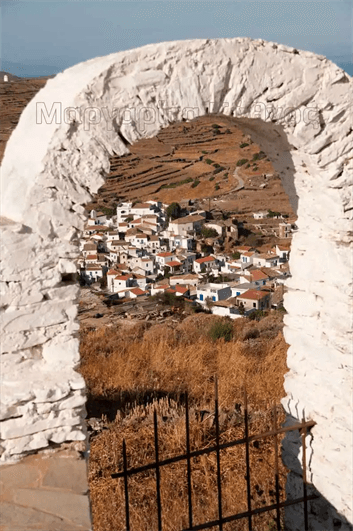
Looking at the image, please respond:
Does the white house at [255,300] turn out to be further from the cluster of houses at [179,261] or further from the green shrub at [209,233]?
the green shrub at [209,233]

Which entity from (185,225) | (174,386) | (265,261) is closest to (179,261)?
(265,261)

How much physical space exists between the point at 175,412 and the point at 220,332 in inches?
134

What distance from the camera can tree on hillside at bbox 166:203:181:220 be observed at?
91.6 feet

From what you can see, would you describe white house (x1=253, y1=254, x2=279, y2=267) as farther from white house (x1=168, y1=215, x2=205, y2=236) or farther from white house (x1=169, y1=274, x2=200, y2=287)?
white house (x1=168, y1=215, x2=205, y2=236)

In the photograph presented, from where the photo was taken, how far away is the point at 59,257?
11.4 ft

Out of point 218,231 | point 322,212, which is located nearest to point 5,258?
point 322,212

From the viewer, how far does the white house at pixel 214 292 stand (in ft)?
55.6

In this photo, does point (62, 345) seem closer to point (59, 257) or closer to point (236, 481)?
point (59, 257)

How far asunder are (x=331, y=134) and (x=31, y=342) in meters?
2.12

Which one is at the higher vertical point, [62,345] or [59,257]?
[59,257]

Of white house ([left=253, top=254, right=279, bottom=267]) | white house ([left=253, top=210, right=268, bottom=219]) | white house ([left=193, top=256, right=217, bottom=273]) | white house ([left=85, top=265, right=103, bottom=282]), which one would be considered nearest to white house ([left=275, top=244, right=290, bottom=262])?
white house ([left=253, top=254, right=279, bottom=267])

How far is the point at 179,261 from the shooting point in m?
22.5

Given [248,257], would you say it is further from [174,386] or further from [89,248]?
[174,386]

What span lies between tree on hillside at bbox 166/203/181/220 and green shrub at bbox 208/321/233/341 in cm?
1827
